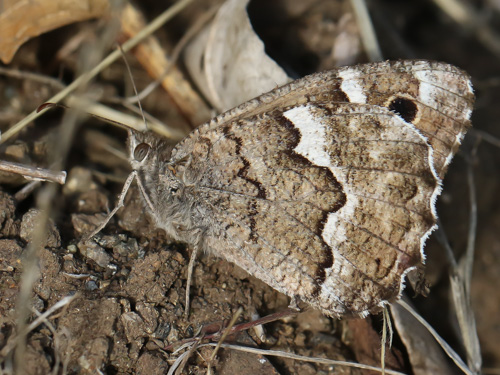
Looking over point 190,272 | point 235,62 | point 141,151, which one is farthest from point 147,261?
point 235,62

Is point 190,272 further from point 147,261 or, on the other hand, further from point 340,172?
point 340,172

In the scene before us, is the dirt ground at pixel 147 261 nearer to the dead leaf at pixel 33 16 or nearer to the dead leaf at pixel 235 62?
the dead leaf at pixel 33 16

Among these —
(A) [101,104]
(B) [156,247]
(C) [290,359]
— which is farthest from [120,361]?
(A) [101,104]

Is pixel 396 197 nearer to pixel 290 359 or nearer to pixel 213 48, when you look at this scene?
pixel 290 359

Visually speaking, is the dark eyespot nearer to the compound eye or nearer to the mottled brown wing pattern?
the mottled brown wing pattern

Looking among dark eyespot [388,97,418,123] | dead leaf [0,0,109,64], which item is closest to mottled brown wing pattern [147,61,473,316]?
dark eyespot [388,97,418,123]

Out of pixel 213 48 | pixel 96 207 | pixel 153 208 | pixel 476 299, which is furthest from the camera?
pixel 476 299
